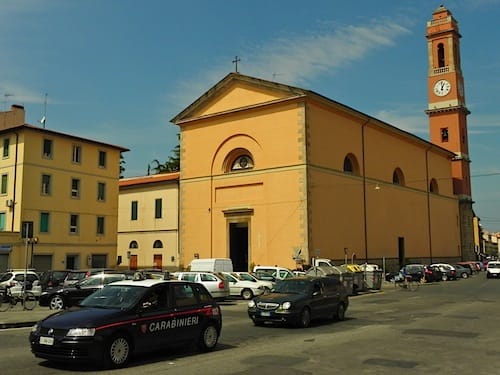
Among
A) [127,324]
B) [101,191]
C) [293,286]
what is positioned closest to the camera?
Answer: [127,324]

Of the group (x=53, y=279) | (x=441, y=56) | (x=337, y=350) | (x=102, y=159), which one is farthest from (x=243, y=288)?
(x=441, y=56)

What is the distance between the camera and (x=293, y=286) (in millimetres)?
17000

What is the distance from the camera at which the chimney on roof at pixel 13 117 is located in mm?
49500

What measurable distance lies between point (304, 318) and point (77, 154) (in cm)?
3518

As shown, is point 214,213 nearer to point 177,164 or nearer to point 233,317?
point 233,317

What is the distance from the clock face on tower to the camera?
69.7m

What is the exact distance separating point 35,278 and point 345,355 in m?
21.5

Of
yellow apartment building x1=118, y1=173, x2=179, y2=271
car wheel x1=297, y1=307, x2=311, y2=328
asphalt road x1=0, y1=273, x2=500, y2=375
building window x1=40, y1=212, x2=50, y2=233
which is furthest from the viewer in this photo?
yellow apartment building x1=118, y1=173, x2=179, y2=271

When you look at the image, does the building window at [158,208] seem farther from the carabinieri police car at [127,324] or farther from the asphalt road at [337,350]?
the carabinieri police car at [127,324]

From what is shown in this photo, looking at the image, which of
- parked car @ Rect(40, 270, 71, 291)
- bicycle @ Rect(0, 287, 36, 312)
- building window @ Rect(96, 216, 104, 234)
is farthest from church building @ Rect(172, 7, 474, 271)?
bicycle @ Rect(0, 287, 36, 312)

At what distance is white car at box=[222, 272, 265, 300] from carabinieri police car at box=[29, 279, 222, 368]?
1592 centimetres

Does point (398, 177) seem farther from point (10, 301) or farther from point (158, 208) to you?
point (10, 301)

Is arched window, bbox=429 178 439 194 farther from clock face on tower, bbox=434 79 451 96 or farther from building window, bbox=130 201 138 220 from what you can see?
building window, bbox=130 201 138 220

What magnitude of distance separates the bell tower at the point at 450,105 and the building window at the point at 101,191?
42.2 m
